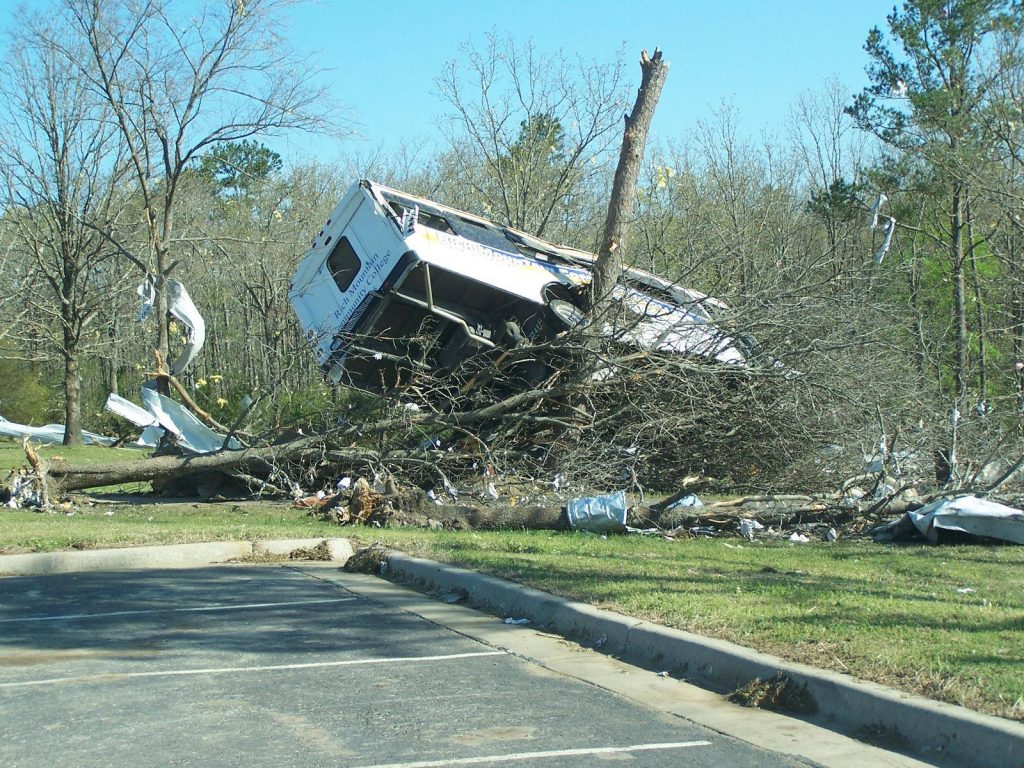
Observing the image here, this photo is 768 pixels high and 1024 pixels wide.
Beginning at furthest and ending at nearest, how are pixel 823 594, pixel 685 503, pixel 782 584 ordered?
1. pixel 685 503
2. pixel 782 584
3. pixel 823 594

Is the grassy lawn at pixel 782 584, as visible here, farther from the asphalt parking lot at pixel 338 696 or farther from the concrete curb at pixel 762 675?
the asphalt parking lot at pixel 338 696

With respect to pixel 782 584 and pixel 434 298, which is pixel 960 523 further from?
pixel 434 298

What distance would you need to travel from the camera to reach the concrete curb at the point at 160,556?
28.9 feet

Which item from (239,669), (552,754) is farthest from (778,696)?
(239,669)

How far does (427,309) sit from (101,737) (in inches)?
349

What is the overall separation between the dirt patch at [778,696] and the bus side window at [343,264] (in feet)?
30.0

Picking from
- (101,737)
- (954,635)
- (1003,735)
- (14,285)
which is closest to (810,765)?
(1003,735)

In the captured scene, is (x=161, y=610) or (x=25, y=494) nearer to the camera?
(x=161, y=610)

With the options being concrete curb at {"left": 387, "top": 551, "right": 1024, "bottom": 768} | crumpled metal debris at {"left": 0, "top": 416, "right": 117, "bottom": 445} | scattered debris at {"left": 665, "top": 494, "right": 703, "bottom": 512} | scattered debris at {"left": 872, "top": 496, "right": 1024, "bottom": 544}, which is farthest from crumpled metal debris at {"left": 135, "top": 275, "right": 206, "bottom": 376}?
crumpled metal debris at {"left": 0, "top": 416, "right": 117, "bottom": 445}

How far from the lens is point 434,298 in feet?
42.9

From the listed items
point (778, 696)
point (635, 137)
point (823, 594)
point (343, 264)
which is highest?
point (635, 137)

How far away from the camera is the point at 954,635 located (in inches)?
209

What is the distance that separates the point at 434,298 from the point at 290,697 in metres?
8.51

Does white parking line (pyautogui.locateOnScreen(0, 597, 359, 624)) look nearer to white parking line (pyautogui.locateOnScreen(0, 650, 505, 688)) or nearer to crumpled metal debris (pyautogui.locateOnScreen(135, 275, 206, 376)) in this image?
white parking line (pyautogui.locateOnScreen(0, 650, 505, 688))
